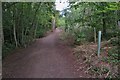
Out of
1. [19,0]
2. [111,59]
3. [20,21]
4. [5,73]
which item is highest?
[19,0]

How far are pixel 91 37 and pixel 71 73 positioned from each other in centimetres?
878

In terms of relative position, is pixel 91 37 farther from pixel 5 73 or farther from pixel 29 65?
pixel 5 73

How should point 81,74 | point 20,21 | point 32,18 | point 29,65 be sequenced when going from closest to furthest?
point 81,74, point 29,65, point 20,21, point 32,18

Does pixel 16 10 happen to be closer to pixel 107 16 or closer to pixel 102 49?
pixel 107 16

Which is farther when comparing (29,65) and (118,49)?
(29,65)

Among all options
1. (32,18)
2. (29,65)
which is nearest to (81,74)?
(29,65)

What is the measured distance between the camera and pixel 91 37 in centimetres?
1798

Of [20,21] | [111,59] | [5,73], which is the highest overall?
[20,21]

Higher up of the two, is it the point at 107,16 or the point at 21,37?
the point at 107,16

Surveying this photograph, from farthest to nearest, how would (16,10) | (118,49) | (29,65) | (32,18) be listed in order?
(32,18) → (16,10) → (29,65) → (118,49)

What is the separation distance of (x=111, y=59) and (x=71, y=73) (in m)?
2.09

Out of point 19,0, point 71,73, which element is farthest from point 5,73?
point 19,0

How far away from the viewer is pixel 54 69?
10.5m

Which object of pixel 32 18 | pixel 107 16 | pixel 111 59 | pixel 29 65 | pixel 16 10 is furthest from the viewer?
pixel 32 18
